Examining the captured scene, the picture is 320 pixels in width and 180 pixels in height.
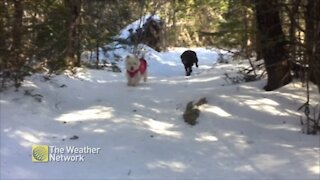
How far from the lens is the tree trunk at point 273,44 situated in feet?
26.7

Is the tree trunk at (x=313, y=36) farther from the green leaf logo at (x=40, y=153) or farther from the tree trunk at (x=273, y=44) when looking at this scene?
the green leaf logo at (x=40, y=153)

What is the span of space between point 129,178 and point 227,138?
2045 millimetres

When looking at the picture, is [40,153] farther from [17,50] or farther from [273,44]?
[273,44]

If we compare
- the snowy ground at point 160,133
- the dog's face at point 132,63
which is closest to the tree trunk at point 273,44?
the snowy ground at point 160,133

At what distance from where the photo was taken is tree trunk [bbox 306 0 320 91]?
723cm

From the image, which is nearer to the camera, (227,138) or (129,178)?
(129,178)

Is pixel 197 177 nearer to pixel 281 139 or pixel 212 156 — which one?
pixel 212 156

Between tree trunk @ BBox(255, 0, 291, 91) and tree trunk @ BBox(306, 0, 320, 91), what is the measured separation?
1.93 ft

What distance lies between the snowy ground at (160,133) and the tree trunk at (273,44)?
279 millimetres

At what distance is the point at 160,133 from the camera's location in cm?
753

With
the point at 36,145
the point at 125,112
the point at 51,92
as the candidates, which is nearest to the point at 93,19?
the point at 51,92

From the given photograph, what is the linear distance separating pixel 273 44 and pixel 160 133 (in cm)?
253

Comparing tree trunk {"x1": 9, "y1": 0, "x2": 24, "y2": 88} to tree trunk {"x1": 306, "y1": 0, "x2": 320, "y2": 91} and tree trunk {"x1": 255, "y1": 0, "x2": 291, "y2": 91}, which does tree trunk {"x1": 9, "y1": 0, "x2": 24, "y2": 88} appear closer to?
tree trunk {"x1": 255, "y1": 0, "x2": 291, "y2": 91}

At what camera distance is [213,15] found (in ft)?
118
